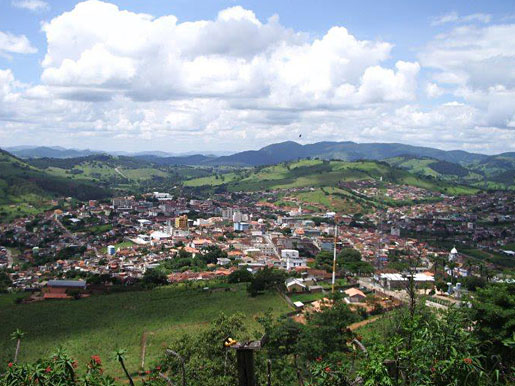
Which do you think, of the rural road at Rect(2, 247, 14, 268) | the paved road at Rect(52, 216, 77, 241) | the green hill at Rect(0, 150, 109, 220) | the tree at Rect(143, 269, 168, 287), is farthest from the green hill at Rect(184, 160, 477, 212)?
the rural road at Rect(2, 247, 14, 268)

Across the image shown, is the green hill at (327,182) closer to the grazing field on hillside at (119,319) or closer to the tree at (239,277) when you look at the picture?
the tree at (239,277)

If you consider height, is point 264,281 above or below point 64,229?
above

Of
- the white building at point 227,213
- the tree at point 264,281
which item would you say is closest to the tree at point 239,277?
the tree at point 264,281

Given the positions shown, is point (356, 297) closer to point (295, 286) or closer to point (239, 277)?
point (295, 286)

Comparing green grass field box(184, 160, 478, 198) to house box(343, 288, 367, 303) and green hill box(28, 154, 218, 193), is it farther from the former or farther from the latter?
house box(343, 288, 367, 303)

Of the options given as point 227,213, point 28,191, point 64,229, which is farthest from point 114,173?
point 64,229
